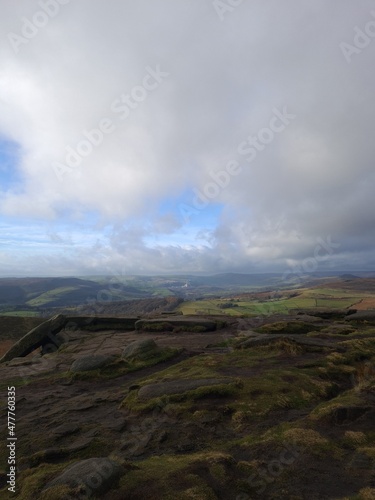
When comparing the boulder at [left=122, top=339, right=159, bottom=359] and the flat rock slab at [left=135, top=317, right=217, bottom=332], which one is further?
the flat rock slab at [left=135, top=317, right=217, bottom=332]

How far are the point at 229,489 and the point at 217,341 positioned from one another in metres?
14.1

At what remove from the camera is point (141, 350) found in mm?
17250

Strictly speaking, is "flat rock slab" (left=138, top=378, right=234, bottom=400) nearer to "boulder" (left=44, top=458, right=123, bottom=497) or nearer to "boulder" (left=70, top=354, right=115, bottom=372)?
"boulder" (left=70, top=354, right=115, bottom=372)

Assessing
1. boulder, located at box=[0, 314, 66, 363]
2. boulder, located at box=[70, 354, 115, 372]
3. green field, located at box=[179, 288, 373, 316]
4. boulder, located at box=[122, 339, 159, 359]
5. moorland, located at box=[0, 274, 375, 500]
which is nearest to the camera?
moorland, located at box=[0, 274, 375, 500]

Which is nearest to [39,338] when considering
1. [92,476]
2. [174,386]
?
[174,386]

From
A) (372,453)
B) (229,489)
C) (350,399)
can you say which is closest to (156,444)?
(229,489)

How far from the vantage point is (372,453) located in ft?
23.1

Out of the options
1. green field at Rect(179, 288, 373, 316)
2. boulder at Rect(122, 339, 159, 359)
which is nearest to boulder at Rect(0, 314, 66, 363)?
boulder at Rect(122, 339, 159, 359)

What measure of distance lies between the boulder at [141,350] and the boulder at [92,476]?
10457mm

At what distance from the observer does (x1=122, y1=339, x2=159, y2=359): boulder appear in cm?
1691

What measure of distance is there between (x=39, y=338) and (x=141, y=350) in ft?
42.7

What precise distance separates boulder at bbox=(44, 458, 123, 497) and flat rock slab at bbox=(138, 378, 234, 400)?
191 inches

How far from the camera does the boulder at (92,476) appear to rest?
19.0 feet

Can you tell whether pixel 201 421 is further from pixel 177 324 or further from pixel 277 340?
pixel 177 324
